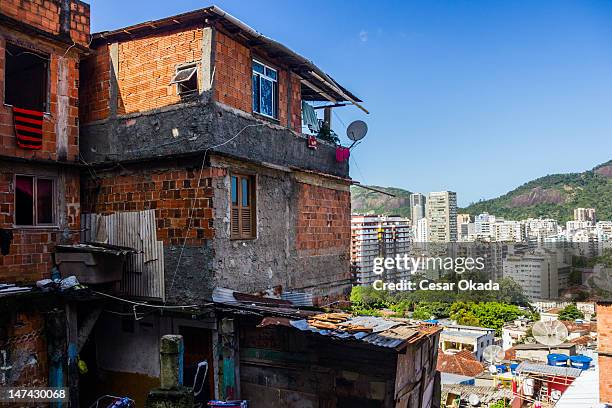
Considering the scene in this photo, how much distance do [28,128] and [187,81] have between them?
2949 millimetres

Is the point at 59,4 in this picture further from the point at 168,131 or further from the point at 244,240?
the point at 244,240

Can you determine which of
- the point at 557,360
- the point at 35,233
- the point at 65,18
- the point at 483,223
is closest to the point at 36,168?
the point at 35,233

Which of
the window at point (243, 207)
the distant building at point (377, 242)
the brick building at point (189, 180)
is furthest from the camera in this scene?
the distant building at point (377, 242)

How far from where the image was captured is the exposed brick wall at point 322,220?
11.0 meters

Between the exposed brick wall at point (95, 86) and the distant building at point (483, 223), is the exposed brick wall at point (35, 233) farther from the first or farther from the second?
the distant building at point (483, 223)

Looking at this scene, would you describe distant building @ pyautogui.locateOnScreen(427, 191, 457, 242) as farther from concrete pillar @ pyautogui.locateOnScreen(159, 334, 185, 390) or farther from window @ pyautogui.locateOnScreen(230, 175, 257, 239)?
concrete pillar @ pyautogui.locateOnScreen(159, 334, 185, 390)

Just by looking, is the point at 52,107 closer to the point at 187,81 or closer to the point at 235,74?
the point at 187,81

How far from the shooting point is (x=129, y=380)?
9258 millimetres

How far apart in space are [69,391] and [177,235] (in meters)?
3.29

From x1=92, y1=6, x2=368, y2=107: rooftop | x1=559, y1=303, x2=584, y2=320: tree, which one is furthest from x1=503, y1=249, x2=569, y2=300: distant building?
x1=92, y1=6, x2=368, y2=107: rooftop

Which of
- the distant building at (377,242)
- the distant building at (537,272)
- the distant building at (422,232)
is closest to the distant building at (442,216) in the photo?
the distant building at (422,232)

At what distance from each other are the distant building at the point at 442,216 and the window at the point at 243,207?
13163cm

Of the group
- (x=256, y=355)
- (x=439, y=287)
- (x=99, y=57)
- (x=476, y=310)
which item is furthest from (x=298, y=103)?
(x=439, y=287)

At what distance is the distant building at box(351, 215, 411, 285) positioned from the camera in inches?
3637
